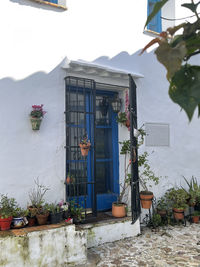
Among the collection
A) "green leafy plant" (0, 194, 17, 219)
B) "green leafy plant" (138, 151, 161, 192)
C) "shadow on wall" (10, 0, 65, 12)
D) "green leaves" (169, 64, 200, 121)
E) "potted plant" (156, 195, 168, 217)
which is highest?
"shadow on wall" (10, 0, 65, 12)

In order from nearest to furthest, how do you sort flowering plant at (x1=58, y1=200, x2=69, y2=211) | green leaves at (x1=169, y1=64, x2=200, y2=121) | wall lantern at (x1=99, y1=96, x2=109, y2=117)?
1. green leaves at (x1=169, y1=64, x2=200, y2=121)
2. flowering plant at (x1=58, y1=200, x2=69, y2=211)
3. wall lantern at (x1=99, y1=96, x2=109, y2=117)

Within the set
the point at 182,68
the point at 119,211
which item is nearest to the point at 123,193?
the point at 119,211

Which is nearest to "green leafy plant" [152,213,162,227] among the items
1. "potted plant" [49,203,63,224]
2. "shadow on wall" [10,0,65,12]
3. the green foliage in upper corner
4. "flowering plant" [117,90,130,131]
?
"flowering plant" [117,90,130,131]

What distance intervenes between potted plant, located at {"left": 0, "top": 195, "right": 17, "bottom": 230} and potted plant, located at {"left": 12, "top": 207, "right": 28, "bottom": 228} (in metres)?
0.06

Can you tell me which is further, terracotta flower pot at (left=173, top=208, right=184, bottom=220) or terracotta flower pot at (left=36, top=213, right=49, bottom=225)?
terracotta flower pot at (left=173, top=208, right=184, bottom=220)

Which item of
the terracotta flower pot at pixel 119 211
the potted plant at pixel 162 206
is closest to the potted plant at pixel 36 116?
the terracotta flower pot at pixel 119 211

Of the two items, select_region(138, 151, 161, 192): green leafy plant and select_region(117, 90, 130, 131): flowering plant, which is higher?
select_region(117, 90, 130, 131): flowering plant

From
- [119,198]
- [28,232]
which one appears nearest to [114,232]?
[119,198]

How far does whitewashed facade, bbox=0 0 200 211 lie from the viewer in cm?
352

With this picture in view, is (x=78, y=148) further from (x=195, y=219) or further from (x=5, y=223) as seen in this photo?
(x=195, y=219)

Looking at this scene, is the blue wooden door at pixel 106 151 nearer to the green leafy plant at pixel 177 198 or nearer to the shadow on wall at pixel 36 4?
the green leafy plant at pixel 177 198

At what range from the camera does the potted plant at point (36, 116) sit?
3.54 meters

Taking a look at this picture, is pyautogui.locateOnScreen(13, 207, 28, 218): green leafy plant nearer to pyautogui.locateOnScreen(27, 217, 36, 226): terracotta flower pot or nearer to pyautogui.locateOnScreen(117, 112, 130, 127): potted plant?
pyautogui.locateOnScreen(27, 217, 36, 226): terracotta flower pot

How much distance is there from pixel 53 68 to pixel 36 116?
88 cm
